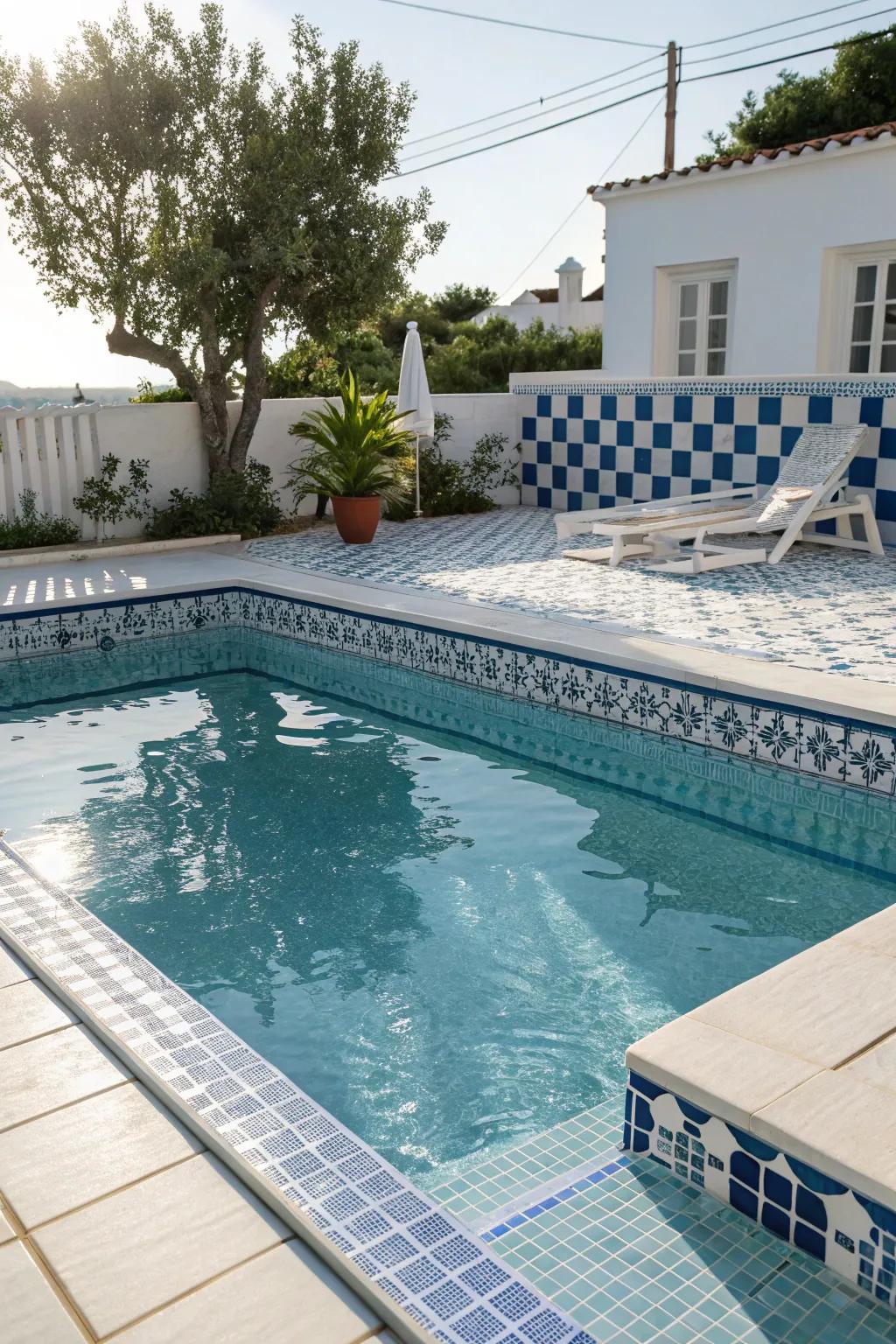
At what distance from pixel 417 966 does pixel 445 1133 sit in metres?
0.77

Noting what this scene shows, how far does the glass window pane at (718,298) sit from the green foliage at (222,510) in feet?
16.4

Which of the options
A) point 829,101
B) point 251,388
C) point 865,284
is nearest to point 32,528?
point 251,388

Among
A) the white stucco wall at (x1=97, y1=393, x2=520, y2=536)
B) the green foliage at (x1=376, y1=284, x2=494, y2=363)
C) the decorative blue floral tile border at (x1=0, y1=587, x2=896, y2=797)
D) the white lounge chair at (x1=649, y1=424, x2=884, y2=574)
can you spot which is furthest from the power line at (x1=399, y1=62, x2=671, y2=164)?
the decorative blue floral tile border at (x1=0, y1=587, x2=896, y2=797)

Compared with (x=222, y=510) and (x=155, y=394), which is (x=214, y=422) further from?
(x=155, y=394)

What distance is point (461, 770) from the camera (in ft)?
15.9

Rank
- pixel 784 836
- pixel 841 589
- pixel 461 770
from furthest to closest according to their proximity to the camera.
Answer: pixel 841 589, pixel 461 770, pixel 784 836

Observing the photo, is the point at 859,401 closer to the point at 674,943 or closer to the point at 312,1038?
the point at 674,943

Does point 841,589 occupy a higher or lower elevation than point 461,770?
higher

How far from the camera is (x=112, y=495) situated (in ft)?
29.0

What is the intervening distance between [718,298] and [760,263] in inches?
31.3

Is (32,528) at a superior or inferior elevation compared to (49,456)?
inferior

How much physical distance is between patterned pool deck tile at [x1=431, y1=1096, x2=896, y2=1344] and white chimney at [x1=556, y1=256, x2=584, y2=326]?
3318 cm

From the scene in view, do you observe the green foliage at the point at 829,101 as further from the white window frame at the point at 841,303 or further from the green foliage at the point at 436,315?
the white window frame at the point at 841,303

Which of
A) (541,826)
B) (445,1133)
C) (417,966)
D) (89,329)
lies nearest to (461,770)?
(541,826)
